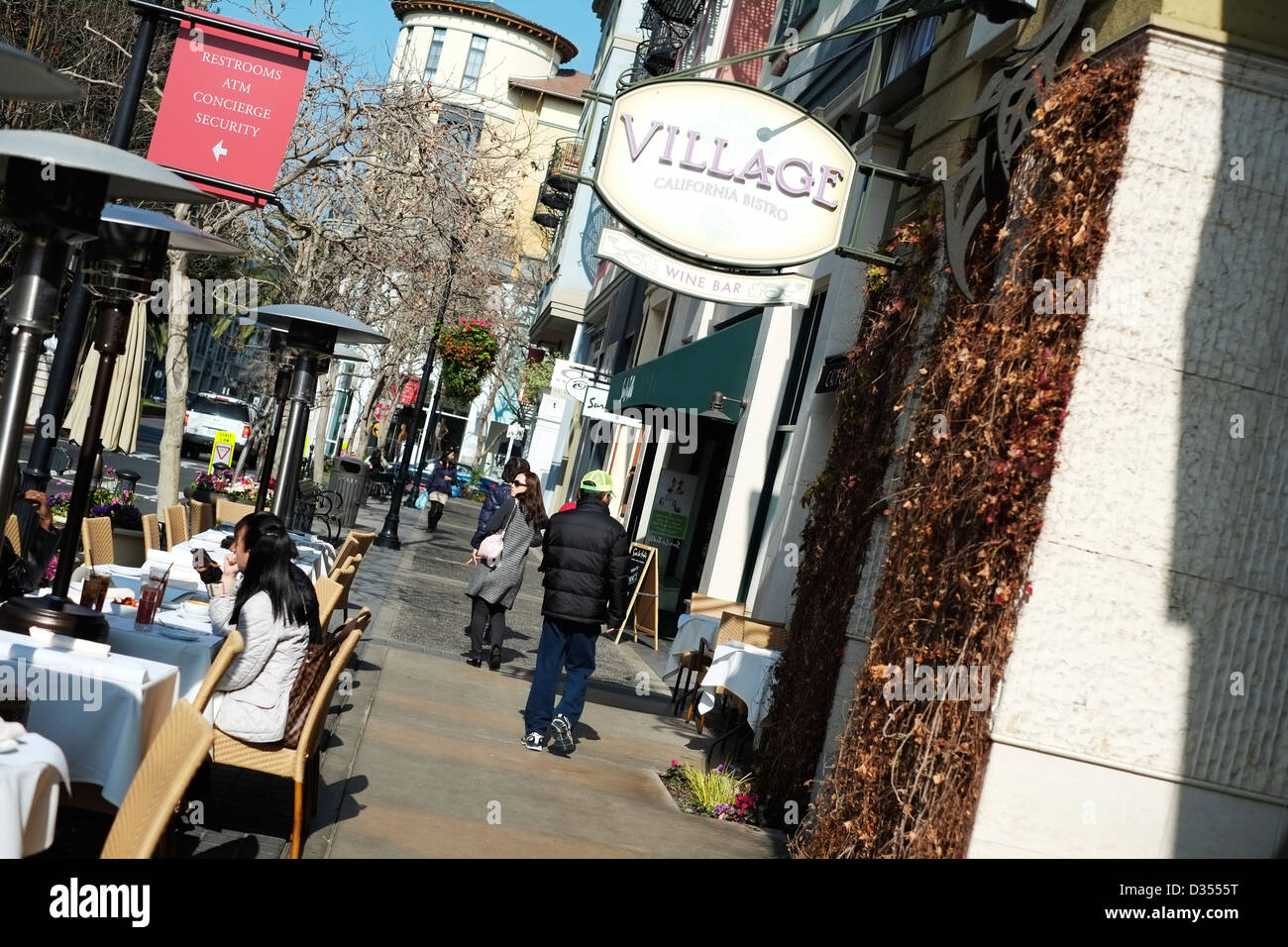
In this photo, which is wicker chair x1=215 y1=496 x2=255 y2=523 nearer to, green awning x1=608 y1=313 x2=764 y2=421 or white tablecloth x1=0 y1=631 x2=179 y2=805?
green awning x1=608 y1=313 x2=764 y2=421

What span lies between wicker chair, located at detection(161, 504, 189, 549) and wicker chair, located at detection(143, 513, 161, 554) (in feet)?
1.03

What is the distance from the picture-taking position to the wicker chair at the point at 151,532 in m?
11.1

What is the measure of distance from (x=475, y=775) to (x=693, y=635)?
12.4ft

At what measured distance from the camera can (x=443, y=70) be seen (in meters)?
60.6

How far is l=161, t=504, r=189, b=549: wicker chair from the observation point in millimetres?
10336

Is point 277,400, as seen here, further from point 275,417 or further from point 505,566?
point 505,566

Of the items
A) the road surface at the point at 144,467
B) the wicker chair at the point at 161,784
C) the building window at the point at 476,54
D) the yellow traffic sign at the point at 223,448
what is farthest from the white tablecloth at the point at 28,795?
the building window at the point at 476,54

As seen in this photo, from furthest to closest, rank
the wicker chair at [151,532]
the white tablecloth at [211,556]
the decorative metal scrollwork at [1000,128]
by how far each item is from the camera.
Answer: the wicker chair at [151,532], the white tablecloth at [211,556], the decorative metal scrollwork at [1000,128]

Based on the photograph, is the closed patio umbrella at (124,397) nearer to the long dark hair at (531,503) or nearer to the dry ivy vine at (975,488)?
the long dark hair at (531,503)

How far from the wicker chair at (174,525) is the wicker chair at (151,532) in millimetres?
314

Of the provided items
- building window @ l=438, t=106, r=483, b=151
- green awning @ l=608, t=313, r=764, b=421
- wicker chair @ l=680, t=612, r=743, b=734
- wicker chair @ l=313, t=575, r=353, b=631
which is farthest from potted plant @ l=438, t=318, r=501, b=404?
wicker chair @ l=313, t=575, r=353, b=631

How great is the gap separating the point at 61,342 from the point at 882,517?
6.17 meters
